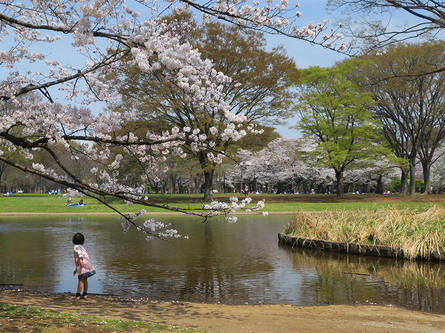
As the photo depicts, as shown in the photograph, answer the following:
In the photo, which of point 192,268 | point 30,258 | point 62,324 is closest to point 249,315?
point 62,324

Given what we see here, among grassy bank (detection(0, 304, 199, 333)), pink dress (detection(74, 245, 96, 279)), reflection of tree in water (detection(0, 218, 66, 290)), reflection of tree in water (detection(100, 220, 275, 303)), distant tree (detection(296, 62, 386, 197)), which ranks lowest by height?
reflection of tree in water (detection(100, 220, 275, 303))

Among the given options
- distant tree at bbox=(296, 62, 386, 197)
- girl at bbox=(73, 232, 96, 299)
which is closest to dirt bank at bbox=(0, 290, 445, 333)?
girl at bbox=(73, 232, 96, 299)

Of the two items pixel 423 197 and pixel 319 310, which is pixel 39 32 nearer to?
pixel 319 310

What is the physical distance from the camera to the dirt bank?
700 centimetres

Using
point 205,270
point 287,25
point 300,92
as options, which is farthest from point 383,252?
point 300,92

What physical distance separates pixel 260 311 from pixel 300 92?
45.4m

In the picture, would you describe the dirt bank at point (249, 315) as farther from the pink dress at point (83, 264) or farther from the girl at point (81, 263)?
the pink dress at point (83, 264)

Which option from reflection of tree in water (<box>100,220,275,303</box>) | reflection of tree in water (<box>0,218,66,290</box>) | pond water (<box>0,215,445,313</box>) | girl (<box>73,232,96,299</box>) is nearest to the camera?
girl (<box>73,232,96,299</box>)

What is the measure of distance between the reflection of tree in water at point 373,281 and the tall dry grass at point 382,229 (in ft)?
2.11

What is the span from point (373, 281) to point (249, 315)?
4.60 metres

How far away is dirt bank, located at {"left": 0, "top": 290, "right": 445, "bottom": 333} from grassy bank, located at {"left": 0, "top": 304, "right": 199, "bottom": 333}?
73 centimetres

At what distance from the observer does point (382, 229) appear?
15219 mm

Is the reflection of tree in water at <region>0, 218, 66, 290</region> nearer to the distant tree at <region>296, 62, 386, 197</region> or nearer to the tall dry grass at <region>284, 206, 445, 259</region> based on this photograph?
the tall dry grass at <region>284, 206, 445, 259</region>

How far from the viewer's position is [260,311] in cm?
805
